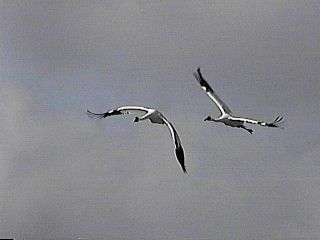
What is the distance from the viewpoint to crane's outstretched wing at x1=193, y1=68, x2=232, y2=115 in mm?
33188

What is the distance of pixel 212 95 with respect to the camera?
34.4 m

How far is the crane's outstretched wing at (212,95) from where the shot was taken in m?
33.2

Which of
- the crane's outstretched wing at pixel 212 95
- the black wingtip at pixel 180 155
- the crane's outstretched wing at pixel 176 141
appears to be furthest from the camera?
the crane's outstretched wing at pixel 212 95

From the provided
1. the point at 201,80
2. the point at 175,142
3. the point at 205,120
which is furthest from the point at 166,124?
the point at 201,80

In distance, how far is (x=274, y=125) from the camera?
27.3m

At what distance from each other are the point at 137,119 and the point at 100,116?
2788 millimetres

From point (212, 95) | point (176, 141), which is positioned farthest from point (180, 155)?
point (212, 95)

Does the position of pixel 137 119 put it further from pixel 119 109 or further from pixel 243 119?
pixel 243 119

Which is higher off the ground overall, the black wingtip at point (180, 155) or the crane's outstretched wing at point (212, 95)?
the crane's outstretched wing at point (212, 95)

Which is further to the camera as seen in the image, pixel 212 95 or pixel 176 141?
pixel 212 95

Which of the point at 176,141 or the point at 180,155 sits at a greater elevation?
the point at 176,141

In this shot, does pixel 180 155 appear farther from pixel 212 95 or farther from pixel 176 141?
pixel 212 95

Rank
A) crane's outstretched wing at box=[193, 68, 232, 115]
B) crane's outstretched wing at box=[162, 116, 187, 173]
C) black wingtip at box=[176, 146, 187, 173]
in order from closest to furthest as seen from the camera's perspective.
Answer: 1. black wingtip at box=[176, 146, 187, 173]
2. crane's outstretched wing at box=[162, 116, 187, 173]
3. crane's outstretched wing at box=[193, 68, 232, 115]

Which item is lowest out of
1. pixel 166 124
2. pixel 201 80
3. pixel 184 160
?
pixel 184 160
